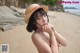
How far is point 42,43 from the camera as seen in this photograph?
865 mm

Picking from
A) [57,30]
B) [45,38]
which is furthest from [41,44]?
[57,30]

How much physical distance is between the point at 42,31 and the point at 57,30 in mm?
621

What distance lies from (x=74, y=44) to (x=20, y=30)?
361 mm

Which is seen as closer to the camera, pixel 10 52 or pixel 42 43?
pixel 42 43

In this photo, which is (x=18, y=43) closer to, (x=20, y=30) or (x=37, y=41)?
(x=20, y=30)

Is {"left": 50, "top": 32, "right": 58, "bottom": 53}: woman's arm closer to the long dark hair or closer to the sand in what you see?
the long dark hair

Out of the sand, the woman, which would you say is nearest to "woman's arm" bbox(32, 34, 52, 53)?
the woman

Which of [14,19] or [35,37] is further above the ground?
[35,37]

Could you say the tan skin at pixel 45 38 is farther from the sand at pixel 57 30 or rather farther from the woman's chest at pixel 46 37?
the sand at pixel 57 30

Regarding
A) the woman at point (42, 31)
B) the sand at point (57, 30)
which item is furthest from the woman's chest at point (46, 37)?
the sand at point (57, 30)

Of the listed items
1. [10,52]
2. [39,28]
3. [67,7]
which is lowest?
[10,52]

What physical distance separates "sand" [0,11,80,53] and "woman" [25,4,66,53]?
585 mm

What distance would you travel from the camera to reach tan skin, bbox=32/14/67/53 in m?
0.86

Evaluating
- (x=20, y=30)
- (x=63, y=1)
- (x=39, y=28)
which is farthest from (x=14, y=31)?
(x=39, y=28)
